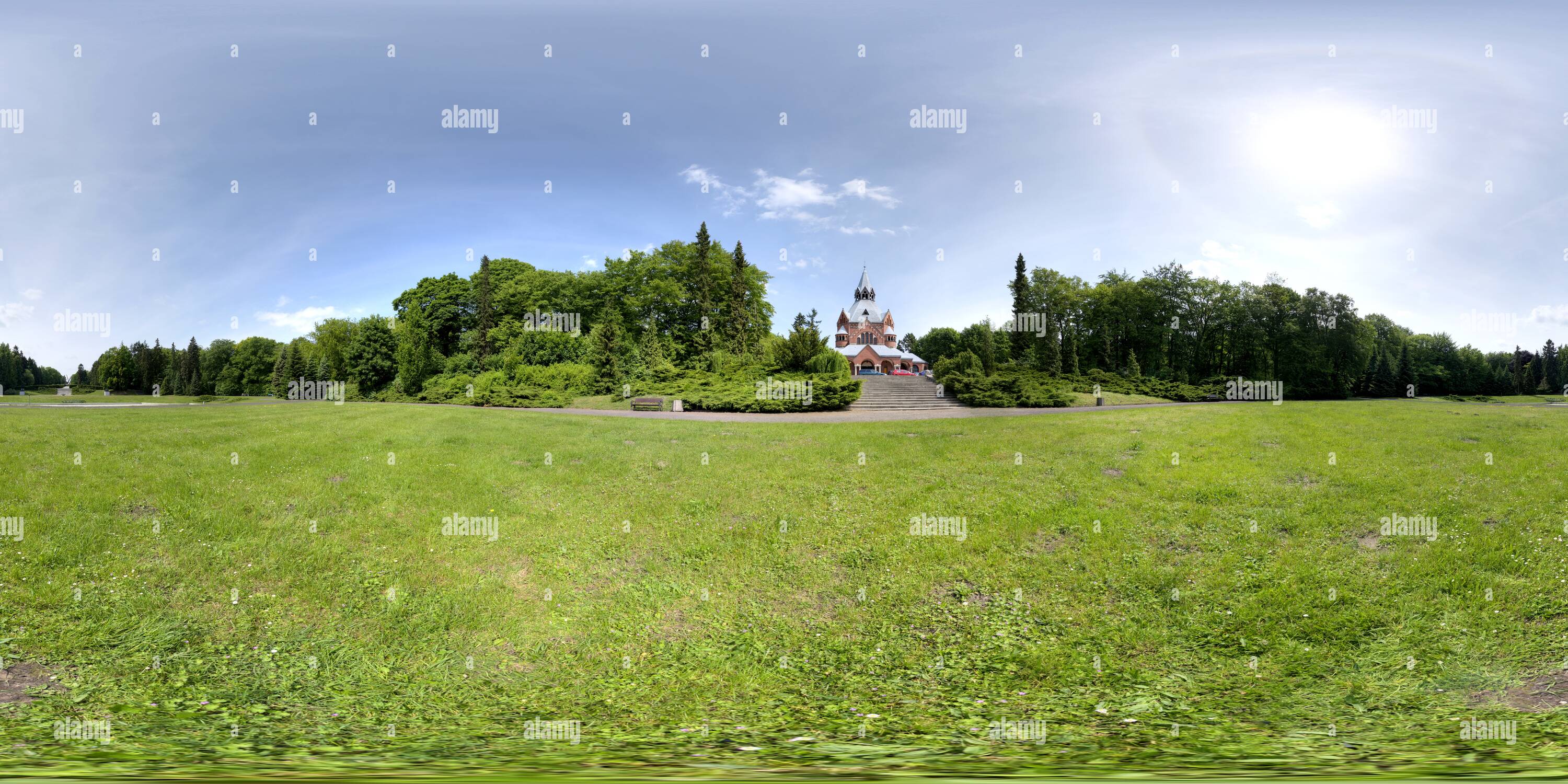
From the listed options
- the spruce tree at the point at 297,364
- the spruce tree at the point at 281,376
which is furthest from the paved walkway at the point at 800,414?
the spruce tree at the point at 297,364

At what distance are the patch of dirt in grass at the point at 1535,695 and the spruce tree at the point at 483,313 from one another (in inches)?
1728

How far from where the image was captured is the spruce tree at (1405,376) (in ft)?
105

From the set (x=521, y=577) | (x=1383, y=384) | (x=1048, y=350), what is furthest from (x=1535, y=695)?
(x=1383, y=384)

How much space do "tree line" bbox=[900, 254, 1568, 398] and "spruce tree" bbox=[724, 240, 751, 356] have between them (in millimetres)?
14267

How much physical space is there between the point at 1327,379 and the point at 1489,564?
3067cm

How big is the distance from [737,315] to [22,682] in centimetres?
3378

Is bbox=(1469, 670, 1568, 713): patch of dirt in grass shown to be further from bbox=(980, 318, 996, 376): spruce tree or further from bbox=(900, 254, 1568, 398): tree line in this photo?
bbox=(900, 254, 1568, 398): tree line

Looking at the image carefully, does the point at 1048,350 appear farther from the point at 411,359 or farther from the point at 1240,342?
the point at 411,359

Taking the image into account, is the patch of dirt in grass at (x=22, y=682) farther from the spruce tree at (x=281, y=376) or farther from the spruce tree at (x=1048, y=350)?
the spruce tree at (x=281, y=376)

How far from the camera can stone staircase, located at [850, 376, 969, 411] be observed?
27953mm

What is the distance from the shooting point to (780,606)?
7680 millimetres

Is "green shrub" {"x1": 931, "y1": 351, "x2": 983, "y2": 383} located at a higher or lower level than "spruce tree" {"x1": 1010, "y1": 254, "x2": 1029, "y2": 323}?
lower

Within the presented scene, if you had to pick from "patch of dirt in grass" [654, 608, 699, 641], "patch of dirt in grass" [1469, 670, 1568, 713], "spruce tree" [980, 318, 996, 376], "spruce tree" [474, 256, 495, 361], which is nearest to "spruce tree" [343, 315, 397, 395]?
"spruce tree" [474, 256, 495, 361]

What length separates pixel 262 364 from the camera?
5138 cm
